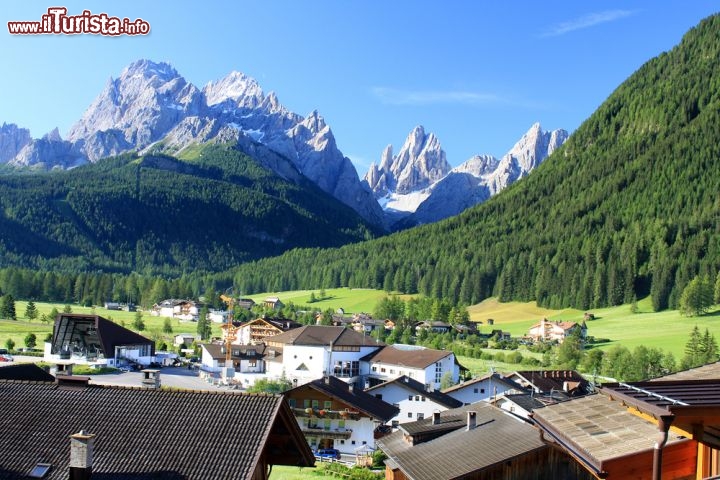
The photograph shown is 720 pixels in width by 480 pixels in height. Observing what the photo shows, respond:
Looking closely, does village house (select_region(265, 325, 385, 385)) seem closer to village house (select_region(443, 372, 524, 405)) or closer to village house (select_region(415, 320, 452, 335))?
village house (select_region(443, 372, 524, 405))

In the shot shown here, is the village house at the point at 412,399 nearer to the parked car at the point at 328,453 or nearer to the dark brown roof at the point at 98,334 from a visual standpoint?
the parked car at the point at 328,453

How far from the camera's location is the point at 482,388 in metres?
62.7

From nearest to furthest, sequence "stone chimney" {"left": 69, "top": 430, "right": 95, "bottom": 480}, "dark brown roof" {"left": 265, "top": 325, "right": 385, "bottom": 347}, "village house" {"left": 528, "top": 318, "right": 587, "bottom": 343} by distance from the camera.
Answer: "stone chimney" {"left": 69, "top": 430, "right": 95, "bottom": 480} → "dark brown roof" {"left": 265, "top": 325, "right": 385, "bottom": 347} → "village house" {"left": 528, "top": 318, "right": 587, "bottom": 343}

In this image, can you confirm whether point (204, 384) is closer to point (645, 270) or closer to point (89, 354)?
point (89, 354)

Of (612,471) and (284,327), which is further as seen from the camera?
(284,327)

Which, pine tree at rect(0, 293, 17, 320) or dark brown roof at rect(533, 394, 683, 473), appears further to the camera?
pine tree at rect(0, 293, 17, 320)

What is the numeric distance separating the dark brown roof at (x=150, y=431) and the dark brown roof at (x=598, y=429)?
7014 millimetres

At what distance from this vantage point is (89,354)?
82.2 metres

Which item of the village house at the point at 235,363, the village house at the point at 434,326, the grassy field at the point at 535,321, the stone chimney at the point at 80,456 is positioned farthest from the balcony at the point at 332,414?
the village house at the point at 434,326

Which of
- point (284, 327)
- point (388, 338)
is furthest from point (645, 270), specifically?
point (284, 327)

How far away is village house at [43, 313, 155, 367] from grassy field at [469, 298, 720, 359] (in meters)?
66.4

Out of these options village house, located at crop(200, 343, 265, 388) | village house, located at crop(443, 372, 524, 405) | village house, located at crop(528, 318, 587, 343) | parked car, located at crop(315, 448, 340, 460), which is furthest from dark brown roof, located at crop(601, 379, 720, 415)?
village house, located at crop(528, 318, 587, 343)

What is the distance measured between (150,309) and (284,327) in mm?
73073

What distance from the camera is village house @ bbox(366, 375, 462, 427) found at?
2297 inches
